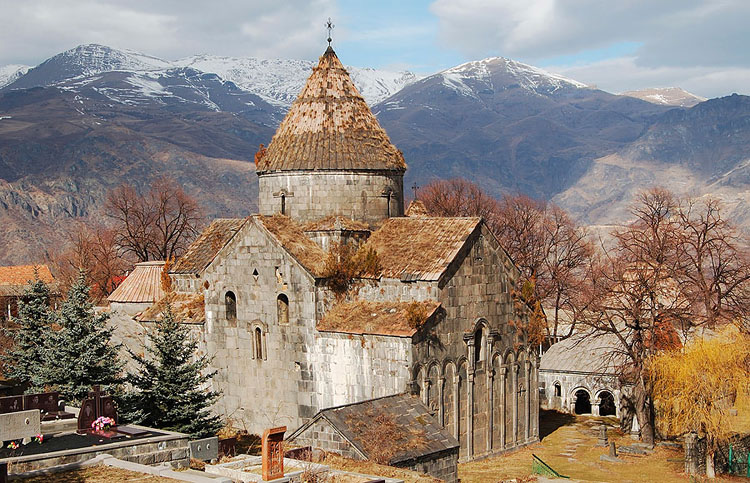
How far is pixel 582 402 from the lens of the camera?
46.4 meters

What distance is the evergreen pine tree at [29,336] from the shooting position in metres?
34.0

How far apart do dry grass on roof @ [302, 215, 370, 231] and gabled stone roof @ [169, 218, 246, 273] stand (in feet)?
15.4

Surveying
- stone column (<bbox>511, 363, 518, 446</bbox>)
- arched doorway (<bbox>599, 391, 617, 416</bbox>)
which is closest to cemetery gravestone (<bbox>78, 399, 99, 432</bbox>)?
stone column (<bbox>511, 363, 518, 446</bbox>)

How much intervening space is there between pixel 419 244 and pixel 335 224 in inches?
122

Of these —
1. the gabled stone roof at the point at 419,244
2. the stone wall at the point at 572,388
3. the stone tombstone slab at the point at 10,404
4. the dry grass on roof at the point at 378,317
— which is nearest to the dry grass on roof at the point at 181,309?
the dry grass on roof at the point at 378,317

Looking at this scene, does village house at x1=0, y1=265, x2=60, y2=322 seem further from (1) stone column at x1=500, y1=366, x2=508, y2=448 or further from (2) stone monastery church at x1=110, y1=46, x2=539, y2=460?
(1) stone column at x1=500, y1=366, x2=508, y2=448

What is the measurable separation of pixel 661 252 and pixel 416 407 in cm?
1370

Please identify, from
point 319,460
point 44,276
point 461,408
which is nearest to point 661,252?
point 461,408

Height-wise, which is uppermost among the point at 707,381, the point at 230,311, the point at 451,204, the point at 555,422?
the point at 451,204

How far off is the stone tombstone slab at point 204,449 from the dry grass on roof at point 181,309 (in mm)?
10528

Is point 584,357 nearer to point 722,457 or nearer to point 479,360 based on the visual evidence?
point 722,457

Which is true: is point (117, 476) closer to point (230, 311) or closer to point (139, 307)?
point (230, 311)

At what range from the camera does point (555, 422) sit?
41719mm

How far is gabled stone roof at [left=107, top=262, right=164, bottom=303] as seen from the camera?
4253 cm
